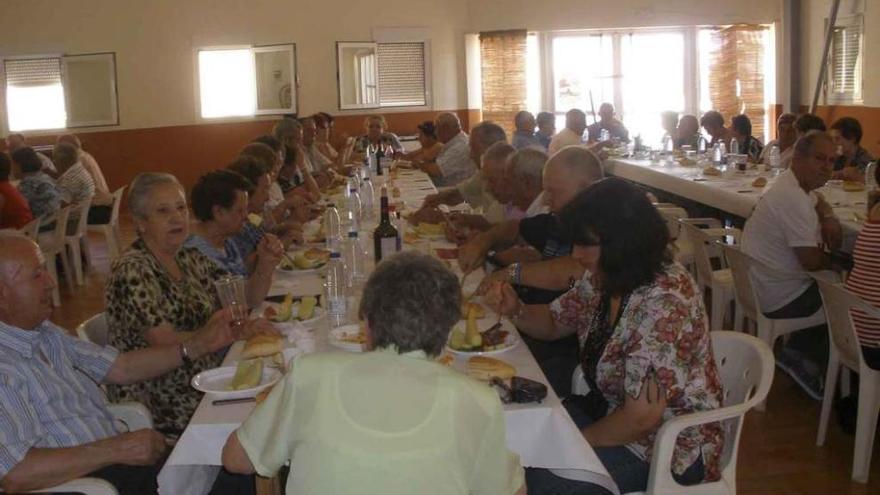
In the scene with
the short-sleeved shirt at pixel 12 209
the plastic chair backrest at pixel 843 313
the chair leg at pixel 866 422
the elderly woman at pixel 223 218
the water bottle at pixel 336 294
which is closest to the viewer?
the water bottle at pixel 336 294

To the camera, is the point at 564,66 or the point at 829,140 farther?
the point at 564,66

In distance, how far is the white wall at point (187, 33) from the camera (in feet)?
39.3

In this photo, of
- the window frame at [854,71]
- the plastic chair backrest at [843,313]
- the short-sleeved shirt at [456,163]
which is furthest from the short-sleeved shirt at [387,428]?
the window frame at [854,71]

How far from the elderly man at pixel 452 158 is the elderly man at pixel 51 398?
578 centimetres

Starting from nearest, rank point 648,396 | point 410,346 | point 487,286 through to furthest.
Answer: point 410,346
point 648,396
point 487,286

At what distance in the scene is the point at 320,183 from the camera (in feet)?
26.1

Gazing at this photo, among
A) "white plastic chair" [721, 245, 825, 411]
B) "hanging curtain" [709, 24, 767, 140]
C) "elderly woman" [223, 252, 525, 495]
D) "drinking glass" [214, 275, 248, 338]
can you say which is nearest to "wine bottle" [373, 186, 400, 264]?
"drinking glass" [214, 275, 248, 338]

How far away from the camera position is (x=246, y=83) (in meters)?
12.5

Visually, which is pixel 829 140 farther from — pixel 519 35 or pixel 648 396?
pixel 519 35

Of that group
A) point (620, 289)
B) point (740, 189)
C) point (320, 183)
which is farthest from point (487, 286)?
point (320, 183)

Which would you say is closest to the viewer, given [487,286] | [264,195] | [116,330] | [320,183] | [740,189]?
[116,330]

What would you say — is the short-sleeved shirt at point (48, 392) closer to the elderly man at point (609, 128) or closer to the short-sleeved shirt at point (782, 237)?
the short-sleeved shirt at point (782, 237)

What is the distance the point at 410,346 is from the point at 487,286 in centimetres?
154

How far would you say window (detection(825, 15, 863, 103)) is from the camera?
10.6 m
